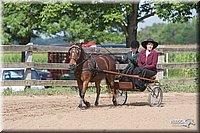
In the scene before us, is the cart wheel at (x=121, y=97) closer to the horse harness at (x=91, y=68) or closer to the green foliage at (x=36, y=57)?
the horse harness at (x=91, y=68)

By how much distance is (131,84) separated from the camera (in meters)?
12.6

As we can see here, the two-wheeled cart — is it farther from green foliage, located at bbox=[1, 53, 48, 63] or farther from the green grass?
green foliage, located at bbox=[1, 53, 48, 63]

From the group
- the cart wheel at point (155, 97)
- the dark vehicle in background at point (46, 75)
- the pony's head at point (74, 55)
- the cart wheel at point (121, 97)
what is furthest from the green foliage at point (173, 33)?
the pony's head at point (74, 55)

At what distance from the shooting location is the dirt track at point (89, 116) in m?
9.11

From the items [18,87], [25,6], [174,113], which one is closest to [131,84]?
[174,113]

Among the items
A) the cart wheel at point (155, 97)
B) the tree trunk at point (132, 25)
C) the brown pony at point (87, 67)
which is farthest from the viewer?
the tree trunk at point (132, 25)

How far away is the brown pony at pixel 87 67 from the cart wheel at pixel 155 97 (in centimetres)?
98

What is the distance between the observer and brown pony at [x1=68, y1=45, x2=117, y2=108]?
39.6ft

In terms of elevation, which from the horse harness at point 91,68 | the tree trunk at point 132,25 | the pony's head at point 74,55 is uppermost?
the tree trunk at point 132,25

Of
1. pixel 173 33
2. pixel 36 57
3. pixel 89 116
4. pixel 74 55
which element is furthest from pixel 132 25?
pixel 173 33

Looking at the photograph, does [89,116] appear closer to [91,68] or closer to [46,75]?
[91,68]

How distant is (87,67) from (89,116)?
2.10 meters

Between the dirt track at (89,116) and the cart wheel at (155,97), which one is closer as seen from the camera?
the dirt track at (89,116)

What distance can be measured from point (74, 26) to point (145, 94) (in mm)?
17986
